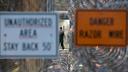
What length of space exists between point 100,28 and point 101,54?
28.3 inches

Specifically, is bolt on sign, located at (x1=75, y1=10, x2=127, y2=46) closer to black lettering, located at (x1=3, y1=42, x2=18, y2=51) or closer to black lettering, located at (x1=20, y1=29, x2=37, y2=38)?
black lettering, located at (x1=20, y1=29, x2=37, y2=38)

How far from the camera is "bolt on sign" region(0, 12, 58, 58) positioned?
8.52 feet

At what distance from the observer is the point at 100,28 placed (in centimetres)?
254

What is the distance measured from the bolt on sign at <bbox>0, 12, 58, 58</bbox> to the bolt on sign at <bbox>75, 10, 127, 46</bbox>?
156 mm

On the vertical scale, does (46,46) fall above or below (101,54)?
above

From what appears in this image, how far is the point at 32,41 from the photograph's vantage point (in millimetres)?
2600

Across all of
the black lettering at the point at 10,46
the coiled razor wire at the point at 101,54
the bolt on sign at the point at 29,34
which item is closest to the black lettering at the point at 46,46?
the bolt on sign at the point at 29,34

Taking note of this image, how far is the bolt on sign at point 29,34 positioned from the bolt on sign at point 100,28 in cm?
16

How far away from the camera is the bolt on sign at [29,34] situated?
2598mm

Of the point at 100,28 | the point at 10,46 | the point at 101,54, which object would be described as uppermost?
the point at 100,28

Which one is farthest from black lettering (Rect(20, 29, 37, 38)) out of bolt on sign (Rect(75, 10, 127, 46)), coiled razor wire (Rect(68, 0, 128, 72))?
coiled razor wire (Rect(68, 0, 128, 72))

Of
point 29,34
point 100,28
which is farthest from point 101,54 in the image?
point 29,34

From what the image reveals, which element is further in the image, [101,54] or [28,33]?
[101,54]

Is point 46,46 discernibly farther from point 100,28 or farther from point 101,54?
point 101,54
